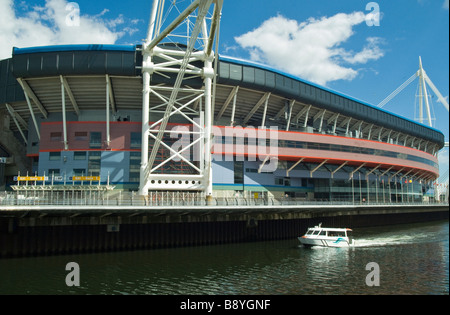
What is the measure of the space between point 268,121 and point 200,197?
26517 millimetres

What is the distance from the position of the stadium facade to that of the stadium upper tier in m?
0.15

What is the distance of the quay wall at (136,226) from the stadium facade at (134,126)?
6.55 metres

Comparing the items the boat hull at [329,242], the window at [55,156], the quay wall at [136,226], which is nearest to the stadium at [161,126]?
the window at [55,156]

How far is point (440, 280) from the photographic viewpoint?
25.1m

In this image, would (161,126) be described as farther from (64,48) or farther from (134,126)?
(64,48)

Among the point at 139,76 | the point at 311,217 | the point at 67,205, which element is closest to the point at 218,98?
the point at 139,76

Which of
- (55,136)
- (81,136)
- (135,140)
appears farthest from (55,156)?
(135,140)

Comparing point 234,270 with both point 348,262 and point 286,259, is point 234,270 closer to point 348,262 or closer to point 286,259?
point 286,259

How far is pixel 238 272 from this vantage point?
93.0 feet

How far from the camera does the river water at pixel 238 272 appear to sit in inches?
925

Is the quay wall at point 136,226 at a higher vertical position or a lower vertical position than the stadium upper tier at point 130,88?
lower

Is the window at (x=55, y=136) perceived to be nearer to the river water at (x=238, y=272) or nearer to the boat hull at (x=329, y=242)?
the river water at (x=238, y=272)

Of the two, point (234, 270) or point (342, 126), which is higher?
point (342, 126)
